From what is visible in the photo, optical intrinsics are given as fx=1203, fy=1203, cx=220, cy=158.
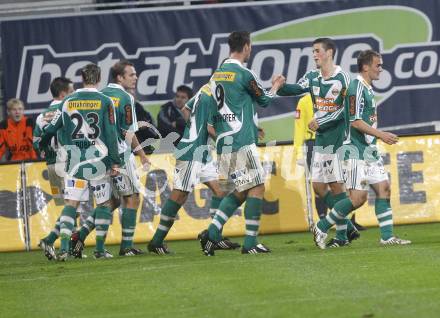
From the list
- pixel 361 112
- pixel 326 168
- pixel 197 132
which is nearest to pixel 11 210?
pixel 197 132

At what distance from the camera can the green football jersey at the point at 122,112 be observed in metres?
14.0

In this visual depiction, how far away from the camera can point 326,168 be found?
14.1 metres

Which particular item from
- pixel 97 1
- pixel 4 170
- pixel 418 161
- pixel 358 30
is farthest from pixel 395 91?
pixel 4 170

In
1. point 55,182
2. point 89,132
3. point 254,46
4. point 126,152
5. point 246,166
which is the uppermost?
point 254,46

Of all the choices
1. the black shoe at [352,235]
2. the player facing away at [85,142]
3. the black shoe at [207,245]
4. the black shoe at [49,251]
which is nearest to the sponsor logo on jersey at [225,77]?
the player facing away at [85,142]

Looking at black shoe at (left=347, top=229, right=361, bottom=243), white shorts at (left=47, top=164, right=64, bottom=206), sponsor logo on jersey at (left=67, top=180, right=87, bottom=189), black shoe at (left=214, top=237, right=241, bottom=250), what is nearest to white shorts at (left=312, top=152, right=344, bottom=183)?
black shoe at (left=347, top=229, right=361, bottom=243)

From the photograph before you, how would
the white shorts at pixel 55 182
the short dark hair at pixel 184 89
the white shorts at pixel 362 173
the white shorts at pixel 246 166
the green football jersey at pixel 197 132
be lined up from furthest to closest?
the short dark hair at pixel 184 89
the white shorts at pixel 55 182
the green football jersey at pixel 197 132
the white shorts at pixel 362 173
the white shorts at pixel 246 166

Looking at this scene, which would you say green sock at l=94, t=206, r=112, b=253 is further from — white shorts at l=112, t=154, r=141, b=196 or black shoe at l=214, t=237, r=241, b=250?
black shoe at l=214, t=237, r=241, b=250

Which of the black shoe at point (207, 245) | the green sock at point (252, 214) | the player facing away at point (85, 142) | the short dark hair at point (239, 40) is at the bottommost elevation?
the black shoe at point (207, 245)

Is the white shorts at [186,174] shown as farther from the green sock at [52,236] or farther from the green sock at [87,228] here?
the green sock at [52,236]

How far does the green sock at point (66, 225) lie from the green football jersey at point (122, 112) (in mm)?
919

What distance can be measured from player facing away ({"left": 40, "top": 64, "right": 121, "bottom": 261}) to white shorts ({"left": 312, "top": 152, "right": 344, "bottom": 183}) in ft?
7.82

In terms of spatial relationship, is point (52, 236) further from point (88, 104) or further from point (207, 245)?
point (207, 245)

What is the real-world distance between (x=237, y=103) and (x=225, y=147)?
1.60 ft
